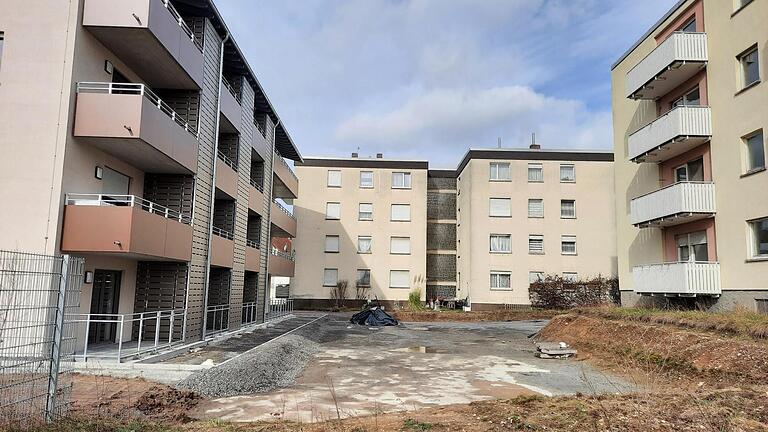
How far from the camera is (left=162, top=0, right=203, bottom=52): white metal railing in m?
14.9

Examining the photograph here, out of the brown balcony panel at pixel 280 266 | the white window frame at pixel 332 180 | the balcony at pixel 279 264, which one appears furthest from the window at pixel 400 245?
the brown balcony panel at pixel 280 266

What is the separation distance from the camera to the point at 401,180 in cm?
4328

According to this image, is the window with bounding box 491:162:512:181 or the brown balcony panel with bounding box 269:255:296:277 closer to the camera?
the brown balcony panel with bounding box 269:255:296:277

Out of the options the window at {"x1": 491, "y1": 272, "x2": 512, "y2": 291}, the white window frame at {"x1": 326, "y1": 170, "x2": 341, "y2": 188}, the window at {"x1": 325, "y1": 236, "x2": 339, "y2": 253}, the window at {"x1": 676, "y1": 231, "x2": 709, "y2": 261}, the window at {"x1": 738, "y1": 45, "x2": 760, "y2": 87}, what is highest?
the white window frame at {"x1": 326, "y1": 170, "x2": 341, "y2": 188}

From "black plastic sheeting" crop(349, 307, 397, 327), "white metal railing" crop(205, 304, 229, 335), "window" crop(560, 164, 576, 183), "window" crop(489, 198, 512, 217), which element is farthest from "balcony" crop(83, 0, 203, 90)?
"window" crop(560, 164, 576, 183)

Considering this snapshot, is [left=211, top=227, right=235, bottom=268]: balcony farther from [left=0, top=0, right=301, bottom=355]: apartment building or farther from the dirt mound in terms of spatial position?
the dirt mound

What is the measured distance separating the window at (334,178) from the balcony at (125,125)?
27662mm

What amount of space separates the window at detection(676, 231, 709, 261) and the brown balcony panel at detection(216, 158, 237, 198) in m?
17.6

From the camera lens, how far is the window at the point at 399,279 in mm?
41906

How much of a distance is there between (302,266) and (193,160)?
86.2 ft

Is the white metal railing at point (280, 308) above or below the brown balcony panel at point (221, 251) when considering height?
below

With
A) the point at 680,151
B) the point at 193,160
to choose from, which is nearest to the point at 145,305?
the point at 193,160

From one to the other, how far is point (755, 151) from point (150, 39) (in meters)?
18.4

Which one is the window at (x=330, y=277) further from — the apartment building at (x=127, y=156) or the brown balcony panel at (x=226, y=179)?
the brown balcony panel at (x=226, y=179)
